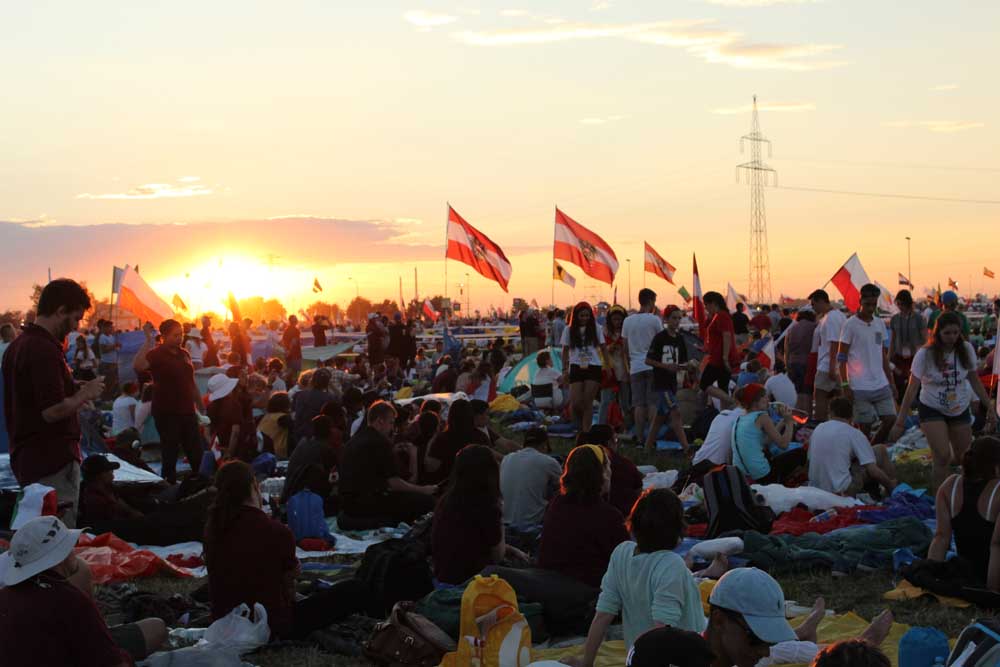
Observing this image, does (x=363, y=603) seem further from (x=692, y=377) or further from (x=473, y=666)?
(x=692, y=377)

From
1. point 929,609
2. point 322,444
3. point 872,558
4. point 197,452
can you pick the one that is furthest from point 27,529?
point 197,452

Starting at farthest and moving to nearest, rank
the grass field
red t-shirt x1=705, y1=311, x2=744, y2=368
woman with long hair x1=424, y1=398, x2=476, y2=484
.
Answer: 1. red t-shirt x1=705, y1=311, x2=744, y2=368
2. woman with long hair x1=424, y1=398, x2=476, y2=484
3. the grass field

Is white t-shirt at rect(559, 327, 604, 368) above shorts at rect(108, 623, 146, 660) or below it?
above

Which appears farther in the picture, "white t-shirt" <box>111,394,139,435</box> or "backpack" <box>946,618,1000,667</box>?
"white t-shirt" <box>111,394,139,435</box>

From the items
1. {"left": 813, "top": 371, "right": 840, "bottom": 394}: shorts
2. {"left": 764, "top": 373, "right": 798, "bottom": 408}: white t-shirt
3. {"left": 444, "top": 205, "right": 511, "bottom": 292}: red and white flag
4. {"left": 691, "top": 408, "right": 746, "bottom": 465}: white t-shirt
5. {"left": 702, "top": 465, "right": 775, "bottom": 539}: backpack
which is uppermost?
{"left": 444, "top": 205, "right": 511, "bottom": 292}: red and white flag

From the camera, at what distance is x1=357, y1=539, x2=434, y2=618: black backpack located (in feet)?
25.1

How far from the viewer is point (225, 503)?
7016mm

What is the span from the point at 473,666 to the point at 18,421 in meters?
3.17

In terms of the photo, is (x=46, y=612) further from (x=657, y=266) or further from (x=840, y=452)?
(x=657, y=266)

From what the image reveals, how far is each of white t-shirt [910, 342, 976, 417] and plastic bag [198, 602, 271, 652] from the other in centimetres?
610

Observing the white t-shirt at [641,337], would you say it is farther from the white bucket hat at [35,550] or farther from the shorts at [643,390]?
the white bucket hat at [35,550]

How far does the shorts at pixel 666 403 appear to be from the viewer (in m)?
14.5

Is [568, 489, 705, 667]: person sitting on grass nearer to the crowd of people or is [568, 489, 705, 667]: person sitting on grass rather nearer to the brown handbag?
the crowd of people

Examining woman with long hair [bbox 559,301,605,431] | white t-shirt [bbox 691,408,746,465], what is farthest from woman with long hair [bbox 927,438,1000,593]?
woman with long hair [bbox 559,301,605,431]
